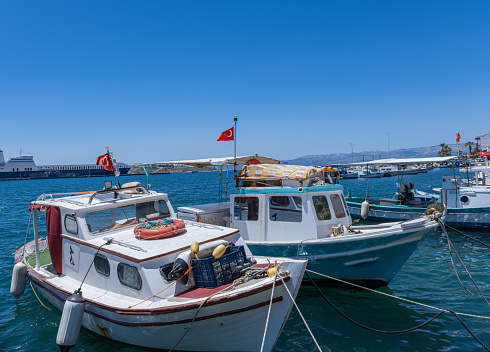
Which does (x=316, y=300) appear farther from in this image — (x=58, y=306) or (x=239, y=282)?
(x=58, y=306)

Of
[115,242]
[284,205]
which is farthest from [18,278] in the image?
[284,205]

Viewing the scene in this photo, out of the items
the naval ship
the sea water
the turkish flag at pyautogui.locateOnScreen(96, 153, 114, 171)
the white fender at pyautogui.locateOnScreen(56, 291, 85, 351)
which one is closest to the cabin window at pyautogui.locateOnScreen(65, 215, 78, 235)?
the turkish flag at pyautogui.locateOnScreen(96, 153, 114, 171)

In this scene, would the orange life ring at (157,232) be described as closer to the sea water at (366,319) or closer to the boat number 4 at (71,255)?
the boat number 4 at (71,255)

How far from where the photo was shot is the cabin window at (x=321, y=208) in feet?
33.9

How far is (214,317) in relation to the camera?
5.97 m

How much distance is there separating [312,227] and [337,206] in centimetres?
134

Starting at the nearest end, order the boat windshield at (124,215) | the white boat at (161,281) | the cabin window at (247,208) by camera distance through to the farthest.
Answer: the white boat at (161,281) → the boat windshield at (124,215) → the cabin window at (247,208)

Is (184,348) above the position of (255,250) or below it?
below

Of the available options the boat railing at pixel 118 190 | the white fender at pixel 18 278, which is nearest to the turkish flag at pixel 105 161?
the boat railing at pixel 118 190

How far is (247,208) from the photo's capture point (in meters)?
11.0

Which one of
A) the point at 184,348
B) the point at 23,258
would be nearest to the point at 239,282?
the point at 184,348

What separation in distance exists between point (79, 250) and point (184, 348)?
144 inches

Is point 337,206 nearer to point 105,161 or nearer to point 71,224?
point 105,161

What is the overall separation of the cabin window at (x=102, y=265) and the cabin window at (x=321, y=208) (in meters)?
6.08
